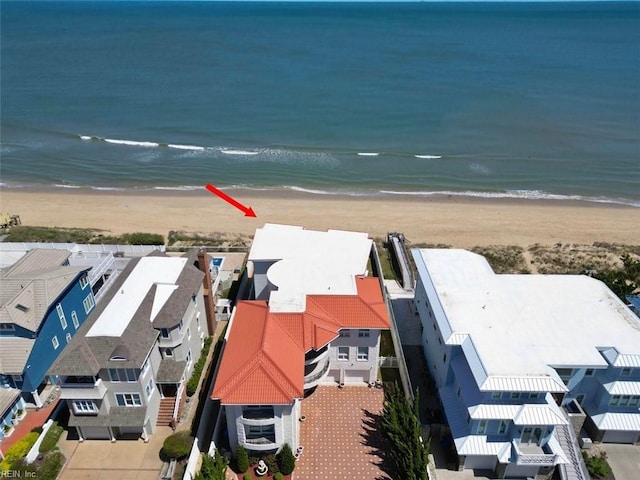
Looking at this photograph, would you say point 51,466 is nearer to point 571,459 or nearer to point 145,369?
point 145,369

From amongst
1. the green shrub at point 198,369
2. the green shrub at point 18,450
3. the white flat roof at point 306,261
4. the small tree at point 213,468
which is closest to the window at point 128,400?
the green shrub at point 198,369

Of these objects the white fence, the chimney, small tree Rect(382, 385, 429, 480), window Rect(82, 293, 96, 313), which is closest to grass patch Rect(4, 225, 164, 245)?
the white fence

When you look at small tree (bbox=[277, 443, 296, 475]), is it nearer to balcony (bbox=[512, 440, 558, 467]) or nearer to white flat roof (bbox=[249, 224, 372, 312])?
white flat roof (bbox=[249, 224, 372, 312])

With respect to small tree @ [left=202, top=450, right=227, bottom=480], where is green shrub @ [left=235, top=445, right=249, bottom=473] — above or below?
below

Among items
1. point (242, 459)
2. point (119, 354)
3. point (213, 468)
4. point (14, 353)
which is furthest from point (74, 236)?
point (213, 468)

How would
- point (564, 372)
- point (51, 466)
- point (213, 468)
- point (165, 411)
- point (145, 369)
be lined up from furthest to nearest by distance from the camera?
1. point (165, 411)
2. point (145, 369)
3. point (564, 372)
4. point (51, 466)
5. point (213, 468)
